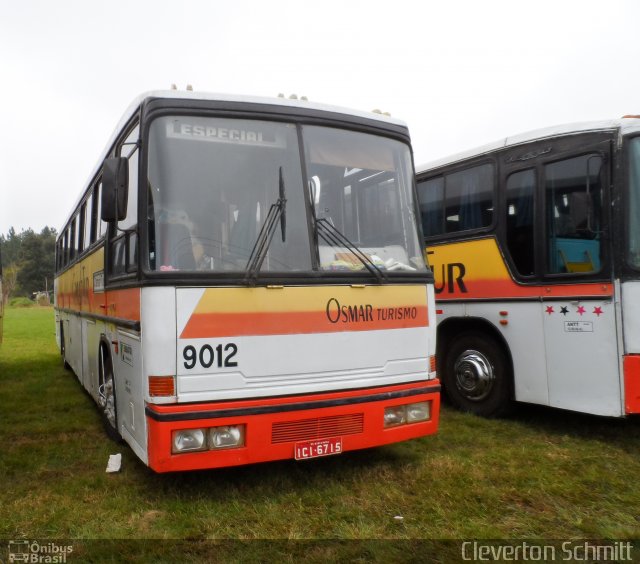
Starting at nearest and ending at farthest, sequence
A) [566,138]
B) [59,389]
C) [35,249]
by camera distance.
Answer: [566,138] → [59,389] → [35,249]

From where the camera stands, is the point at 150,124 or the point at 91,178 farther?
the point at 91,178

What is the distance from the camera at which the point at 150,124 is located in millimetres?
4254

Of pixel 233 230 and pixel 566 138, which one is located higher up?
pixel 566 138

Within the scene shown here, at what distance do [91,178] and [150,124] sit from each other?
140 inches

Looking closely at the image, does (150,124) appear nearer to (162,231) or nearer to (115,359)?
(162,231)

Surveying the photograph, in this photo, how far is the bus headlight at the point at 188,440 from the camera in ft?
13.2

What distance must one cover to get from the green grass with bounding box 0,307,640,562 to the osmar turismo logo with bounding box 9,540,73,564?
10cm

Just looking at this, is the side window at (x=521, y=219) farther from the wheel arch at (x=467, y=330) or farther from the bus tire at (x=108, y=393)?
the bus tire at (x=108, y=393)

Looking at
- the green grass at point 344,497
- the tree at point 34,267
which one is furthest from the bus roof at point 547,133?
the tree at point 34,267

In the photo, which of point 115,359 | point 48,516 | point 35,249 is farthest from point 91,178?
point 35,249

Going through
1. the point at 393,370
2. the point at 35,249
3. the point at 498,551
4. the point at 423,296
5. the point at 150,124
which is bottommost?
the point at 498,551

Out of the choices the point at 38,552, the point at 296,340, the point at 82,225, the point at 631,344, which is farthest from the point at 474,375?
the point at 82,225

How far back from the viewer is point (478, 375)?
22.4 ft

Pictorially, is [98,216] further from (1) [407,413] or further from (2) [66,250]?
(2) [66,250]
